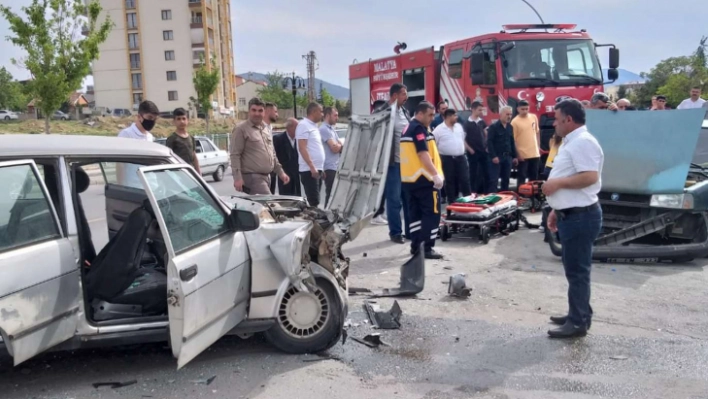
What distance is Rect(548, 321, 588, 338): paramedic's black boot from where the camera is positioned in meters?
4.64

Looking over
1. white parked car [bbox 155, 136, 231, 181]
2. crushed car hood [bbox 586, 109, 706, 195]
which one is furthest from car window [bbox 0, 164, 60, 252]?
white parked car [bbox 155, 136, 231, 181]

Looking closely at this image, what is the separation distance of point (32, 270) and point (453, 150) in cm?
718

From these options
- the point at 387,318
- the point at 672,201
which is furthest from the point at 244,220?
the point at 672,201

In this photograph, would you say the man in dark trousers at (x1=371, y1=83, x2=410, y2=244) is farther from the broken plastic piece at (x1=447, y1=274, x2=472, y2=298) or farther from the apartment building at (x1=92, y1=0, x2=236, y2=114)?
the apartment building at (x1=92, y1=0, x2=236, y2=114)

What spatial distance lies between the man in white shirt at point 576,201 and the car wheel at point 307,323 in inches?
68.9

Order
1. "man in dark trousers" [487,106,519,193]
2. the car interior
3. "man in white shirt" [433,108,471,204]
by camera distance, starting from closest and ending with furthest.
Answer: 1. the car interior
2. "man in white shirt" [433,108,471,204]
3. "man in dark trousers" [487,106,519,193]

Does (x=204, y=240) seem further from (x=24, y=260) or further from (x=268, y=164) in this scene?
(x=268, y=164)

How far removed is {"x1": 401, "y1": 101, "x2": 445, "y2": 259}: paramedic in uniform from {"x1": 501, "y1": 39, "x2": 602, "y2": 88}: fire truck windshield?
508cm

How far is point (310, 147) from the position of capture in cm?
838

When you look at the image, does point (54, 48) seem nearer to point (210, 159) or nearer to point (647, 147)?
point (210, 159)

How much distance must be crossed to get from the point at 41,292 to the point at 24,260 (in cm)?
20

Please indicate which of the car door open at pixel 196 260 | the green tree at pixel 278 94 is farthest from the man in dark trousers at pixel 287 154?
the green tree at pixel 278 94

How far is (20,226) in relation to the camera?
335cm

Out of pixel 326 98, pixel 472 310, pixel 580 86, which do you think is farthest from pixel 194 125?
pixel 472 310
